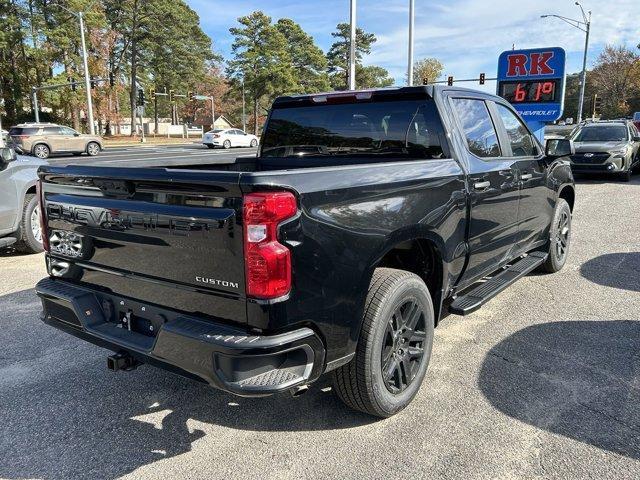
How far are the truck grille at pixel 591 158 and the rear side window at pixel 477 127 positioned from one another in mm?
11164

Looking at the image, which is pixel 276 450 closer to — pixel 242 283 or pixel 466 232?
pixel 242 283

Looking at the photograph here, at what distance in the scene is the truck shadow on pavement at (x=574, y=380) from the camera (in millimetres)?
2982

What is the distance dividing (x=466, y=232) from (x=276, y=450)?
76.3 inches

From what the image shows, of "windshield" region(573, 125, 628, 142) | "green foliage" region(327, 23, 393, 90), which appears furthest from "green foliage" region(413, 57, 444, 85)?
"windshield" region(573, 125, 628, 142)

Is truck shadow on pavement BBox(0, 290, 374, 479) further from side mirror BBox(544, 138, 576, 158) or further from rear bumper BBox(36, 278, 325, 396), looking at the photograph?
side mirror BBox(544, 138, 576, 158)

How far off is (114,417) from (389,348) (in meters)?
1.69

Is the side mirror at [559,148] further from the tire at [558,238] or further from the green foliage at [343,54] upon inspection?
the green foliage at [343,54]

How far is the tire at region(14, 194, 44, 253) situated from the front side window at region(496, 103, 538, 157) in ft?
18.7

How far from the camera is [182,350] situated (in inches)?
96.2

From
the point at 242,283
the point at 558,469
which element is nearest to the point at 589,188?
the point at 558,469

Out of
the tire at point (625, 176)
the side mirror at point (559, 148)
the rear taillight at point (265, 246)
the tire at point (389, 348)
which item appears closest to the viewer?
the rear taillight at point (265, 246)

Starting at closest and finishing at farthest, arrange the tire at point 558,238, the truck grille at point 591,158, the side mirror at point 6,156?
the tire at point 558,238 → the side mirror at point 6,156 → the truck grille at point 591,158

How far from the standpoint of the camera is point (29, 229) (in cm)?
675

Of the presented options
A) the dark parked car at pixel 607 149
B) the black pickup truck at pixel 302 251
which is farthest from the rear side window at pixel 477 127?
the dark parked car at pixel 607 149
